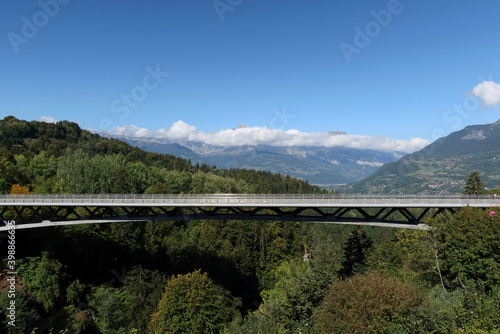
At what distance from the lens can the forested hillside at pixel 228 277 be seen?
645 inches

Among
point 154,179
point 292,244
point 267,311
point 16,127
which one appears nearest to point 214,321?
point 267,311

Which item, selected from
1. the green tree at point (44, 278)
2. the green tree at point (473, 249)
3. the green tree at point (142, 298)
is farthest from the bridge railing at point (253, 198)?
the green tree at point (142, 298)

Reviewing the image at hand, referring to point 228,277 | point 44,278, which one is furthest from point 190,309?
point 228,277

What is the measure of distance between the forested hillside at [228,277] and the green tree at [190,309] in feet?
0.36

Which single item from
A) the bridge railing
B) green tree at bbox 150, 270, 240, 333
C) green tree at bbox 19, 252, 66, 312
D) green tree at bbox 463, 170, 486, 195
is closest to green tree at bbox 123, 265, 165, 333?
green tree at bbox 150, 270, 240, 333

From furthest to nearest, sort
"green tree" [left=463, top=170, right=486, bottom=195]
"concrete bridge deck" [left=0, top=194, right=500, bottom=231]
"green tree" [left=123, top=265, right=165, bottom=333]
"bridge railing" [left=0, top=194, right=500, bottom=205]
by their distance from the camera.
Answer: "green tree" [left=463, top=170, right=486, bottom=195], "green tree" [left=123, top=265, right=165, bottom=333], "bridge railing" [left=0, top=194, right=500, bottom=205], "concrete bridge deck" [left=0, top=194, right=500, bottom=231]

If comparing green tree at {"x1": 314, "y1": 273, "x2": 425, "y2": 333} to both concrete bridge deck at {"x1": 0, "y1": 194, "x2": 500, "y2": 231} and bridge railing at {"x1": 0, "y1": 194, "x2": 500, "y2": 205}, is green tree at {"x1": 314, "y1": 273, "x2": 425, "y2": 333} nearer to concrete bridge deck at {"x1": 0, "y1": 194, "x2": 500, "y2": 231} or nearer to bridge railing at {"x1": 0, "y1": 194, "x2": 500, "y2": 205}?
concrete bridge deck at {"x1": 0, "y1": 194, "x2": 500, "y2": 231}

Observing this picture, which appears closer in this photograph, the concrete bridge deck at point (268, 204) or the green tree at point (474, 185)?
the concrete bridge deck at point (268, 204)

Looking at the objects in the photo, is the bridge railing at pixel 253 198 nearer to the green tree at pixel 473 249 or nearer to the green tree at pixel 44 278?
the green tree at pixel 473 249

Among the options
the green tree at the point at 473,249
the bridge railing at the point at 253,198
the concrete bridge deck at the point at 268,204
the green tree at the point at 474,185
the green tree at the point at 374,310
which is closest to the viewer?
the green tree at the point at 374,310

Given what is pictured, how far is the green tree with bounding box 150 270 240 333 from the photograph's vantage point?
87.6ft

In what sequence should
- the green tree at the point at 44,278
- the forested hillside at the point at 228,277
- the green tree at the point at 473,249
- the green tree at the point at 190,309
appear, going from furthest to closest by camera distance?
1. the green tree at the point at 44,278
2. the green tree at the point at 190,309
3. the green tree at the point at 473,249
4. the forested hillside at the point at 228,277

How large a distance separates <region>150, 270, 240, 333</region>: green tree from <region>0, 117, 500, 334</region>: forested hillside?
0.11 m

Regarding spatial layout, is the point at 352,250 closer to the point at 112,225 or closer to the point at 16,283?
the point at 112,225
